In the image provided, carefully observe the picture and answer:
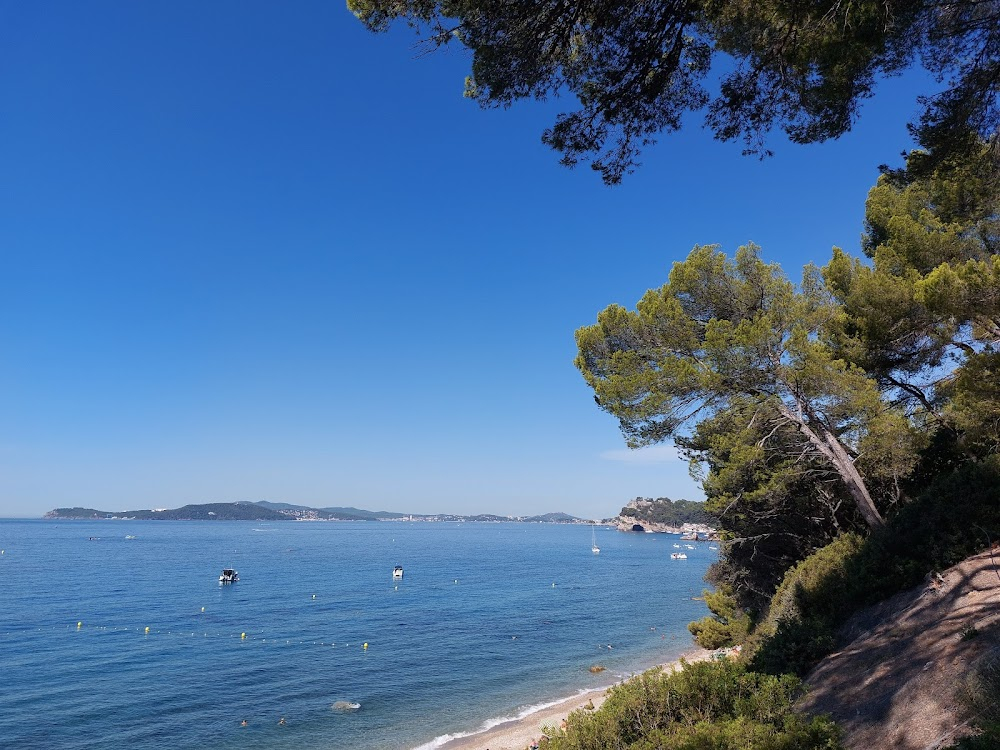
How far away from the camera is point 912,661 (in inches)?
288

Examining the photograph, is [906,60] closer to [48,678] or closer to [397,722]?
[397,722]

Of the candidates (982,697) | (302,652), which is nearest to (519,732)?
(302,652)

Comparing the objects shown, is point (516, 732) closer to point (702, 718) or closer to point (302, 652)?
point (302, 652)

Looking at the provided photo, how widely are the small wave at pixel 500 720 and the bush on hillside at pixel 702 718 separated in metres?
14.7

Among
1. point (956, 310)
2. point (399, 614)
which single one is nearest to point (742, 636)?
point (956, 310)

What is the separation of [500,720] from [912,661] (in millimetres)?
18314

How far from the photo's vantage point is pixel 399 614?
41.3 metres

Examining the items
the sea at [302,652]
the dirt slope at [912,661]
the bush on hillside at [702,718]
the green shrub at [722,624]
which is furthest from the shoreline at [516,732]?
the bush on hillside at [702,718]

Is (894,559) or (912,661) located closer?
(912,661)

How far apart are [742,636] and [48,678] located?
30.2 meters

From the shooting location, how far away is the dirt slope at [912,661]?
5868 millimetres

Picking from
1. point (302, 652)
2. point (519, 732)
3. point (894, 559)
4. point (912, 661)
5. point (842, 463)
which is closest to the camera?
point (912, 661)

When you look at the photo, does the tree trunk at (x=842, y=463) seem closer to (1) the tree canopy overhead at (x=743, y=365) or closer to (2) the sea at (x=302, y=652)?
(1) the tree canopy overhead at (x=743, y=365)

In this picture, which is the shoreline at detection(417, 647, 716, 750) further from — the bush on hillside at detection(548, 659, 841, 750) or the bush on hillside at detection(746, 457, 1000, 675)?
the bush on hillside at detection(548, 659, 841, 750)
